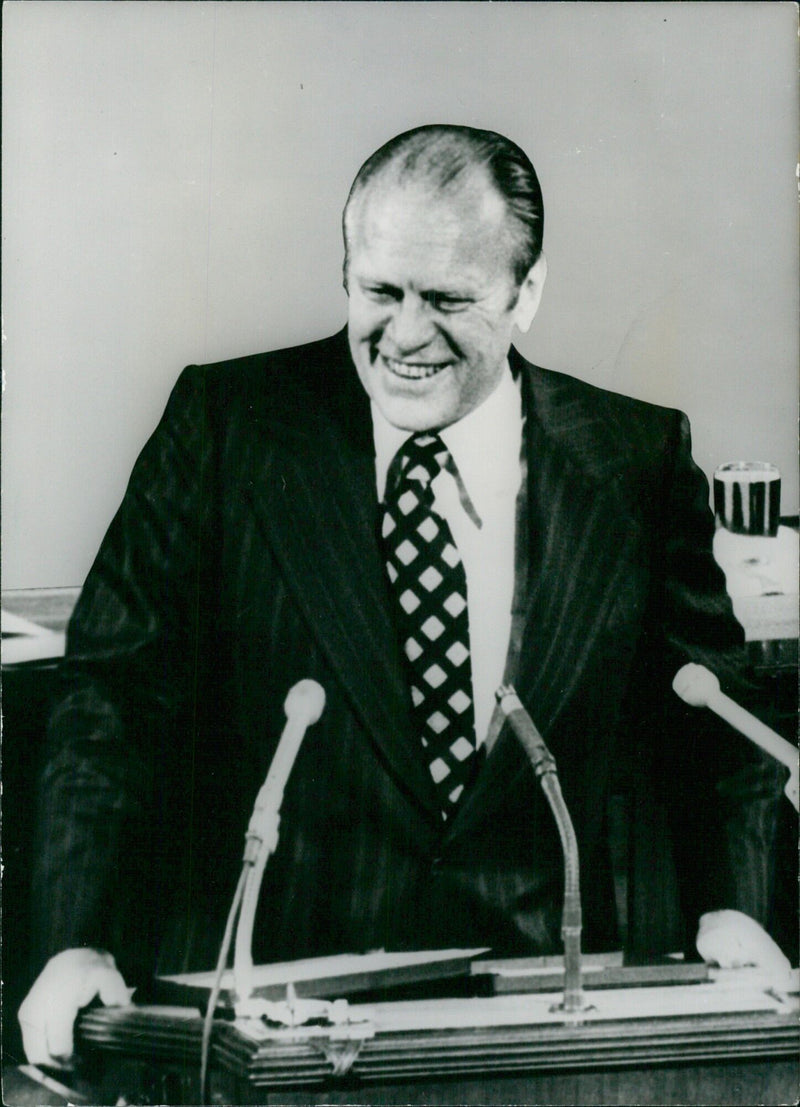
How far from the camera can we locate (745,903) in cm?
234

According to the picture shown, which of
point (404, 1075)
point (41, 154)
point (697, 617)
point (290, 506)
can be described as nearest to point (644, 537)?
point (697, 617)

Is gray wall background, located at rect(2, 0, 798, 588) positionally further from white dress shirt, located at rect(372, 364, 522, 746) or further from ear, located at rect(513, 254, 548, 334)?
white dress shirt, located at rect(372, 364, 522, 746)

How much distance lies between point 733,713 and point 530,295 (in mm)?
782

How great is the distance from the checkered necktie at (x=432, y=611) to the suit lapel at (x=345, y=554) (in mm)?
28

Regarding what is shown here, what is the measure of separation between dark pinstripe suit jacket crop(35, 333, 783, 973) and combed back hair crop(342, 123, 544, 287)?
0.21 metres

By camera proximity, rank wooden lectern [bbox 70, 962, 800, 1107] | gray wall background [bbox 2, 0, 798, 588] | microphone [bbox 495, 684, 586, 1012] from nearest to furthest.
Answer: wooden lectern [bbox 70, 962, 800, 1107] < microphone [bbox 495, 684, 586, 1012] < gray wall background [bbox 2, 0, 798, 588]

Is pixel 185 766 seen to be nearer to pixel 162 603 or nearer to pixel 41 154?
pixel 162 603

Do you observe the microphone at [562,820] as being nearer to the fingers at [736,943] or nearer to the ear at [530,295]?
the fingers at [736,943]

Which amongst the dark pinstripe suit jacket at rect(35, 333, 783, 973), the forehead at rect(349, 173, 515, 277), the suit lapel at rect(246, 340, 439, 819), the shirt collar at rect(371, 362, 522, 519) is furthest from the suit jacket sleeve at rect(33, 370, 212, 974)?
the forehead at rect(349, 173, 515, 277)

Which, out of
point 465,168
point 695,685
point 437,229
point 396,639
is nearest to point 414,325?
point 437,229

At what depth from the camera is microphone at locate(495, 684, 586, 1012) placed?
7.16 feet

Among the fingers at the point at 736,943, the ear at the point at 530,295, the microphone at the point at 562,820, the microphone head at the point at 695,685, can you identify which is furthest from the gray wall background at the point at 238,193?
the fingers at the point at 736,943

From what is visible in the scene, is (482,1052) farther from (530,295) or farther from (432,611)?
(530,295)

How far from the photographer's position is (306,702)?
7.39ft
